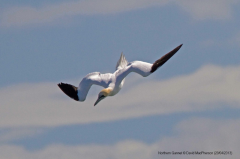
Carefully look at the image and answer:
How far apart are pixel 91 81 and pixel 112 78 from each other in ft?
10.8

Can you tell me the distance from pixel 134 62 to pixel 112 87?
3.58m

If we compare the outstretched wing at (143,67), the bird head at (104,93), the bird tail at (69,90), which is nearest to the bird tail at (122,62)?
the outstretched wing at (143,67)

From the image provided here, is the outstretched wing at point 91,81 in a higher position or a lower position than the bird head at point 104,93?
higher

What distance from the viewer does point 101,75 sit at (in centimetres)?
7425

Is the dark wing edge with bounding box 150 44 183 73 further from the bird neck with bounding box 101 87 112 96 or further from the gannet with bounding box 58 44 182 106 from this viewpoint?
the bird neck with bounding box 101 87 112 96

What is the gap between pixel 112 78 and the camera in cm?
7225

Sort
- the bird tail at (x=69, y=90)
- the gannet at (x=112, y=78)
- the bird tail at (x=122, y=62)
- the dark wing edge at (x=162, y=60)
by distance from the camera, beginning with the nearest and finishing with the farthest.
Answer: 1. the dark wing edge at (x=162, y=60)
2. the gannet at (x=112, y=78)
3. the bird tail at (x=122, y=62)
4. the bird tail at (x=69, y=90)

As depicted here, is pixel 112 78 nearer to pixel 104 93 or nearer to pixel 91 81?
pixel 104 93

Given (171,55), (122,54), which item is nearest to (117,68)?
(122,54)

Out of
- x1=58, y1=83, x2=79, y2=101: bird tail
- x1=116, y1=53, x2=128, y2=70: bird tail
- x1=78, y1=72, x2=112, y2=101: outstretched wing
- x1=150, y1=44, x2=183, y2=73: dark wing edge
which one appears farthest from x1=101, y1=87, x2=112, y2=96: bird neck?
x1=58, y1=83, x2=79, y2=101: bird tail

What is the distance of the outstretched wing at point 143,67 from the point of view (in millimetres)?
70312

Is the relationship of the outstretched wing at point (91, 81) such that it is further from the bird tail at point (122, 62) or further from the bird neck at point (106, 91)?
the bird tail at point (122, 62)

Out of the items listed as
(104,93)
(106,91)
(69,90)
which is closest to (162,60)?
(106,91)

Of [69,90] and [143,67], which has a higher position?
[143,67]
